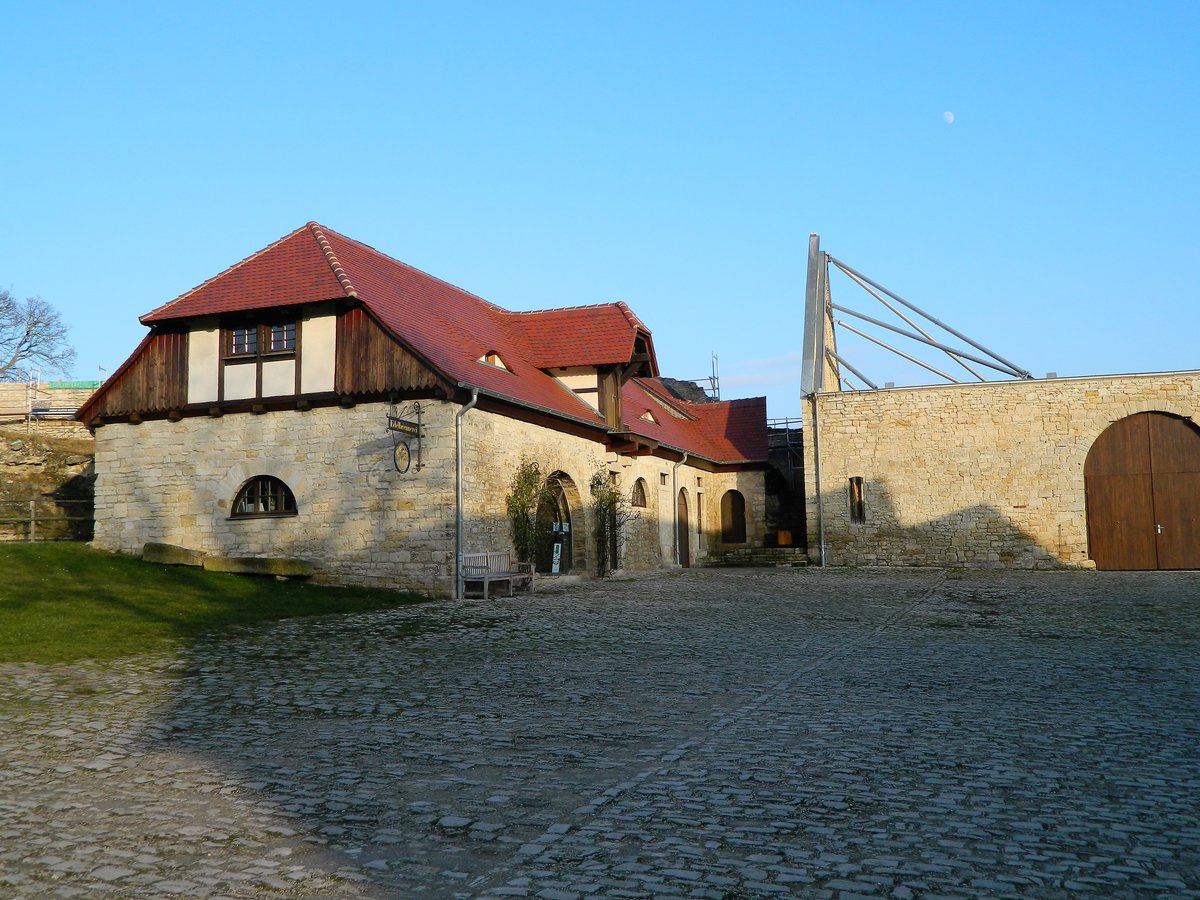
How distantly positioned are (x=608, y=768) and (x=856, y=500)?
22831mm

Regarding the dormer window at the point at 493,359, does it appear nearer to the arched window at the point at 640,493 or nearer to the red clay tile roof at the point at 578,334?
the red clay tile roof at the point at 578,334

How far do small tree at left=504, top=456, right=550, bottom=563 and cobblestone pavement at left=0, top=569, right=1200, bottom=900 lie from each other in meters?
6.86

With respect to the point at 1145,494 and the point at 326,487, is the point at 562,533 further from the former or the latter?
the point at 1145,494

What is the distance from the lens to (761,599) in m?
17.8

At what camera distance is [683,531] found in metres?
30.0

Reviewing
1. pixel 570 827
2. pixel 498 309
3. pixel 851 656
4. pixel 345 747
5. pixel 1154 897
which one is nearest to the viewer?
pixel 1154 897

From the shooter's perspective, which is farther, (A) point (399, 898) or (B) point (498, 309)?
→ (B) point (498, 309)

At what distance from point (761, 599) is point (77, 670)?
37.0ft

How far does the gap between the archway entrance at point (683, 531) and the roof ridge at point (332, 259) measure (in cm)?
1371

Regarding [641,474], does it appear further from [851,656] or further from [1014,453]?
[851,656]

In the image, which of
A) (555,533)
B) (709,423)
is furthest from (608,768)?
(709,423)

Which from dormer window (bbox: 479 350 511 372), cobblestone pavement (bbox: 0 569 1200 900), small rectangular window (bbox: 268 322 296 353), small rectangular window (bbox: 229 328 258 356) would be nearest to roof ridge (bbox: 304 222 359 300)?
small rectangular window (bbox: 268 322 296 353)

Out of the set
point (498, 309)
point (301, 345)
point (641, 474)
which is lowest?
point (641, 474)

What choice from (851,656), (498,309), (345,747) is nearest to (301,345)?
(498,309)
